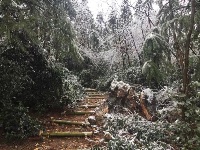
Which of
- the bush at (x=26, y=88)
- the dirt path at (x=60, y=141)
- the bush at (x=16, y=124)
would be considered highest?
the bush at (x=26, y=88)

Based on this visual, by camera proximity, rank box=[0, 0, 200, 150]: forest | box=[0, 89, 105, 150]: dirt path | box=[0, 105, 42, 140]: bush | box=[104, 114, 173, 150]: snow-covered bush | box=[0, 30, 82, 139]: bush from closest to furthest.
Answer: box=[0, 0, 200, 150]: forest
box=[104, 114, 173, 150]: snow-covered bush
box=[0, 89, 105, 150]: dirt path
box=[0, 105, 42, 140]: bush
box=[0, 30, 82, 139]: bush

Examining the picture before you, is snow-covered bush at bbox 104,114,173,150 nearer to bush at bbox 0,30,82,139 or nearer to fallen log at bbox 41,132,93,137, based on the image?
fallen log at bbox 41,132,93,137

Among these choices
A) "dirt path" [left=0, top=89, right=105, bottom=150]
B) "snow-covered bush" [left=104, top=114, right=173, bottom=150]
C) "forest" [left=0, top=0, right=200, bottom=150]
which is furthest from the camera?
"dirt path" [left=0, top=89, right=105, bottom=150]

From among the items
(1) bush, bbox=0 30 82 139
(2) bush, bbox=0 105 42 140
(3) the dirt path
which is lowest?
(3) the dirt path

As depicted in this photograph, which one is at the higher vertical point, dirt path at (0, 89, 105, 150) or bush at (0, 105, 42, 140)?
bush at (0, 105, 42, 140)

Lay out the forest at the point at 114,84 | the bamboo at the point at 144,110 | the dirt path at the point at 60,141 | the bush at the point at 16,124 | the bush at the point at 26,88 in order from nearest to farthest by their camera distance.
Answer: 1. the forest at the point at 114,84
2. the dirt path at the point at 60,141
3. the bush at the point at 16,124
4. the bush at the point at 26,88
5. the bamboo at the point at 144,110

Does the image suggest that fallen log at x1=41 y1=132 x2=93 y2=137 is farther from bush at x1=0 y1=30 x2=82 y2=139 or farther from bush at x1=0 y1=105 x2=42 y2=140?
bush at x1=0 y1=30 x2=82 y2=139

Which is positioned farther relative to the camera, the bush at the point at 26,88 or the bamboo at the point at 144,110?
the bamboo at the point at 144,110

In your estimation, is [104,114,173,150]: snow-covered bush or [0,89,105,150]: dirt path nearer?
[104,114,173,150]: snow-covered bush

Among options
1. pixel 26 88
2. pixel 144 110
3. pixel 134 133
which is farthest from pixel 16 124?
pixel 144 110

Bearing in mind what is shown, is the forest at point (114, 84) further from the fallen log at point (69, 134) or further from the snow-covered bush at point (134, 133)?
the fallen log at point (69, 134)

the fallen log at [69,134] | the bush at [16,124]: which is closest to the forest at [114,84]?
the bush at [16,124]

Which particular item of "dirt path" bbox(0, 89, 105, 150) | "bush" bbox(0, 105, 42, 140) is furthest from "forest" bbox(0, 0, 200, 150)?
"dirt path" bbox(0, 89, 105, 150)

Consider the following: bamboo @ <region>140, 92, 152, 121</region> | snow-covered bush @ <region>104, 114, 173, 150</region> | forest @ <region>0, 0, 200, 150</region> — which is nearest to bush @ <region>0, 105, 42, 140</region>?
forest @ <region>0, 0, 200, 150</region>
